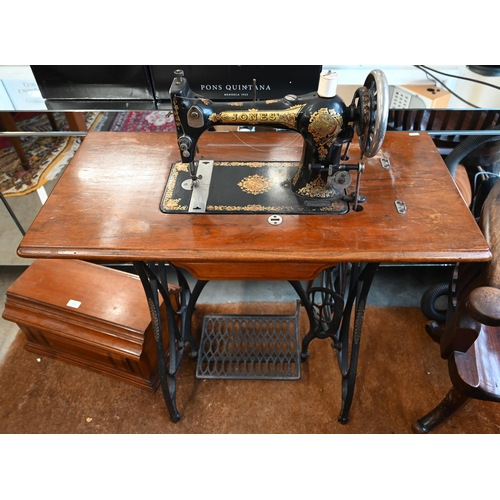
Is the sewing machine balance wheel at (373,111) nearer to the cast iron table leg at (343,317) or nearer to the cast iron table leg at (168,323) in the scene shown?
the cast iron table leg at (343,317)

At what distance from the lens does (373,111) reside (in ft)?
3.32

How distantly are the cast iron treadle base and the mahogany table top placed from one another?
2.53 ft

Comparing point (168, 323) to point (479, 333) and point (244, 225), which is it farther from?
point (479, 333)

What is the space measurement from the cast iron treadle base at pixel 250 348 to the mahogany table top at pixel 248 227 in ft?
2.53

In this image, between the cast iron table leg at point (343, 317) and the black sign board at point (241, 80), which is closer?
the cast iron table leg at point (343, 317)

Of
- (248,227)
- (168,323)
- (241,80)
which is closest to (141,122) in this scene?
(241,80)

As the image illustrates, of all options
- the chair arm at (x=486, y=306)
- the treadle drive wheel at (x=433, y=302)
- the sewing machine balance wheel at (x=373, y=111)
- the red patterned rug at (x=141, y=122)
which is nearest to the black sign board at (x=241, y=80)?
the red patterned rug at (x=141, y=122)

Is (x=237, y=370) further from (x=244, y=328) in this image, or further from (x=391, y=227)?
(x=391, y=227)

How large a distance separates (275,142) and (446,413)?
1.17 m

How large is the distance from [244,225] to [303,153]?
0.28m

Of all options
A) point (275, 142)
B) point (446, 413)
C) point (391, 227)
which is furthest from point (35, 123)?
point (446, 413)

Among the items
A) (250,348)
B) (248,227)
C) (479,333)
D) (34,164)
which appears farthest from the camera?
(34,164)

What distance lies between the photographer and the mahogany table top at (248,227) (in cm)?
106

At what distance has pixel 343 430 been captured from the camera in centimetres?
165
